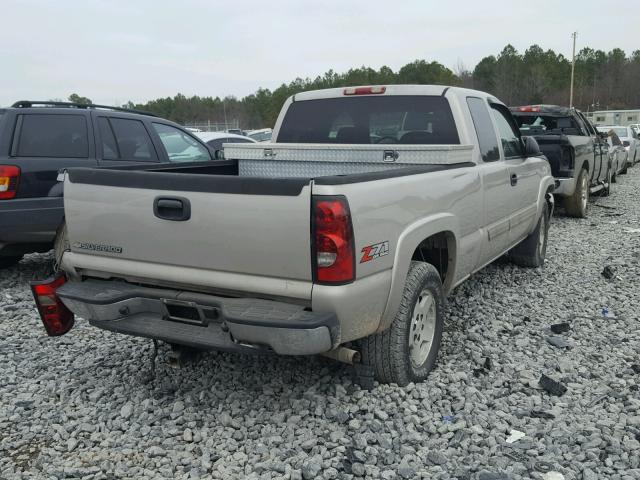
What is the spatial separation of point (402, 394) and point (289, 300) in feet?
3.44

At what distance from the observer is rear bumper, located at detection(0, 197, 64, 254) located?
5.59 m

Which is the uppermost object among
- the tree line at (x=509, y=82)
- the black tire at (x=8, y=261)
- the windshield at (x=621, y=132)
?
the tree line at (x=509, y=82)

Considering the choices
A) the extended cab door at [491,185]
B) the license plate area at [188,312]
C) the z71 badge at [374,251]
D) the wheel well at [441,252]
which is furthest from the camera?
the extended cab door at [491,185]

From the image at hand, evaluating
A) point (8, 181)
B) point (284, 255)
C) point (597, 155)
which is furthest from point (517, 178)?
point (597, 155)

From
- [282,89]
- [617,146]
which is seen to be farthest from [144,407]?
[282,89]

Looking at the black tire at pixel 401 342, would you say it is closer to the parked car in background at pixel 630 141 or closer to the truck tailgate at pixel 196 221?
the truck tailgate at pixel 196 221

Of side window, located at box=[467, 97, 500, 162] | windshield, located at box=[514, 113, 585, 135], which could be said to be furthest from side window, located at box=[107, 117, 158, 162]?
windshield, located at box=[514, 113, 585, 135]

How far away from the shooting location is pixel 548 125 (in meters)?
10.9

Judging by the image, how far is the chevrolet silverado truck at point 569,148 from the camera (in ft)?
30.6

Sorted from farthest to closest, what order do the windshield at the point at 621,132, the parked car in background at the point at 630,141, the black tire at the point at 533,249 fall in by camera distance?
the windshield at the point at 621,132, the parked car in background at the point at 630,141, the black tire at the point at 533,249

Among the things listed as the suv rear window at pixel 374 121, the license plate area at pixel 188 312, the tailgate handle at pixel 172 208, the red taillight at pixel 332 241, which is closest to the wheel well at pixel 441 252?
the suv rear window at pixel 374 121

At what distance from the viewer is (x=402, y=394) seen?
352 centimetres

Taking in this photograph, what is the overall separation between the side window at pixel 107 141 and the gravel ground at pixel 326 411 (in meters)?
2.25

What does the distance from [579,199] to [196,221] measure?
852 centimetres
